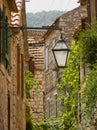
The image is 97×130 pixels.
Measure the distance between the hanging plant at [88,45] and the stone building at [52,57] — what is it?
66.9ft

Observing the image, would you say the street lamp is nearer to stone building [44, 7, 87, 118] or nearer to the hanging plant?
the hanging plant

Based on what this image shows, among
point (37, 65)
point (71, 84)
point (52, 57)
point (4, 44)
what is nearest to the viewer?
point (4, 44)

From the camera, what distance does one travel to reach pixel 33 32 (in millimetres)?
47250

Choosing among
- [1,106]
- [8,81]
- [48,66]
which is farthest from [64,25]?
[1,106]

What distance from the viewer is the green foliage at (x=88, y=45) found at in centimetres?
1712

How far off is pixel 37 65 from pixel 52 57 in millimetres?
1983

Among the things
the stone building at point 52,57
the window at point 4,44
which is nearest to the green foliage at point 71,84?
the stone building at point 52,57

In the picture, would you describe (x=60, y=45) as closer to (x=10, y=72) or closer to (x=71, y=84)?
(x=10, y=72)

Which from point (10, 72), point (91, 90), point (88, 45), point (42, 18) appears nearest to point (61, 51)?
point (91, 90)

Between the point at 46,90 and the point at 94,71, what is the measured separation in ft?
92.6

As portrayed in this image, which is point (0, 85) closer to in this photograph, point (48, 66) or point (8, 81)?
point (8, 81)

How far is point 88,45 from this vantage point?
56.9ft

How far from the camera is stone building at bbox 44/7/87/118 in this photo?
40156 mm

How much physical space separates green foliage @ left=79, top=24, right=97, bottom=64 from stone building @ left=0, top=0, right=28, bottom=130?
6.13 feet
